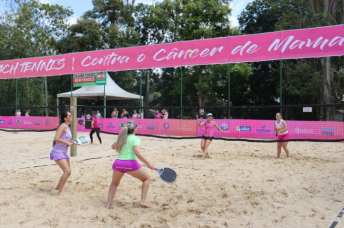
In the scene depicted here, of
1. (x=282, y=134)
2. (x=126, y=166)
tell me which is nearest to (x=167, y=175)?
(x=126, y=166)

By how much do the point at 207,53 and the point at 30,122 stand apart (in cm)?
1220

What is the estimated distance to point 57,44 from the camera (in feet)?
110

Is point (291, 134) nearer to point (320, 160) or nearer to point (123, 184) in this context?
point (320, 160)

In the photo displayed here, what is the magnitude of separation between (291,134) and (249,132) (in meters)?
1.78

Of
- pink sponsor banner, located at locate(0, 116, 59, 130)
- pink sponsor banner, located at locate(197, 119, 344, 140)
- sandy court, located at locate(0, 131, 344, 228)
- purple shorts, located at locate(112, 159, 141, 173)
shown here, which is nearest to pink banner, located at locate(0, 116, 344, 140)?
pink sponsor banner, located at locate(197, 119, 344, 140)

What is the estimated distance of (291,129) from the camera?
43.3ft

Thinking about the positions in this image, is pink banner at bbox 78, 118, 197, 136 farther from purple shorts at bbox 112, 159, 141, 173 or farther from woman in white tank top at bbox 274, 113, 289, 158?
purple shorts at bbox 112, 159, 141, 173

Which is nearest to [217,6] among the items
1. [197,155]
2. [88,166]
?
[197,155]

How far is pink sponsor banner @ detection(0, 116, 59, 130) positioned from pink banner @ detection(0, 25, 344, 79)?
3.53 metres

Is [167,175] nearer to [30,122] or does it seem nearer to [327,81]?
[327,81]

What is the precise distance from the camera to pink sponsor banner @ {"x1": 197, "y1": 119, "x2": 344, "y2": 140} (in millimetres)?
12477

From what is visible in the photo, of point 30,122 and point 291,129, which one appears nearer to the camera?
point 291,129

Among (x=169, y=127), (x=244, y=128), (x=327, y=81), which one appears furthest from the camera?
(x=327, y=81)

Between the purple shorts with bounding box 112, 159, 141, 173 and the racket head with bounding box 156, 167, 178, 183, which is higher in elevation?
the purple shorts with bounding box 112, 159, 141, 173
